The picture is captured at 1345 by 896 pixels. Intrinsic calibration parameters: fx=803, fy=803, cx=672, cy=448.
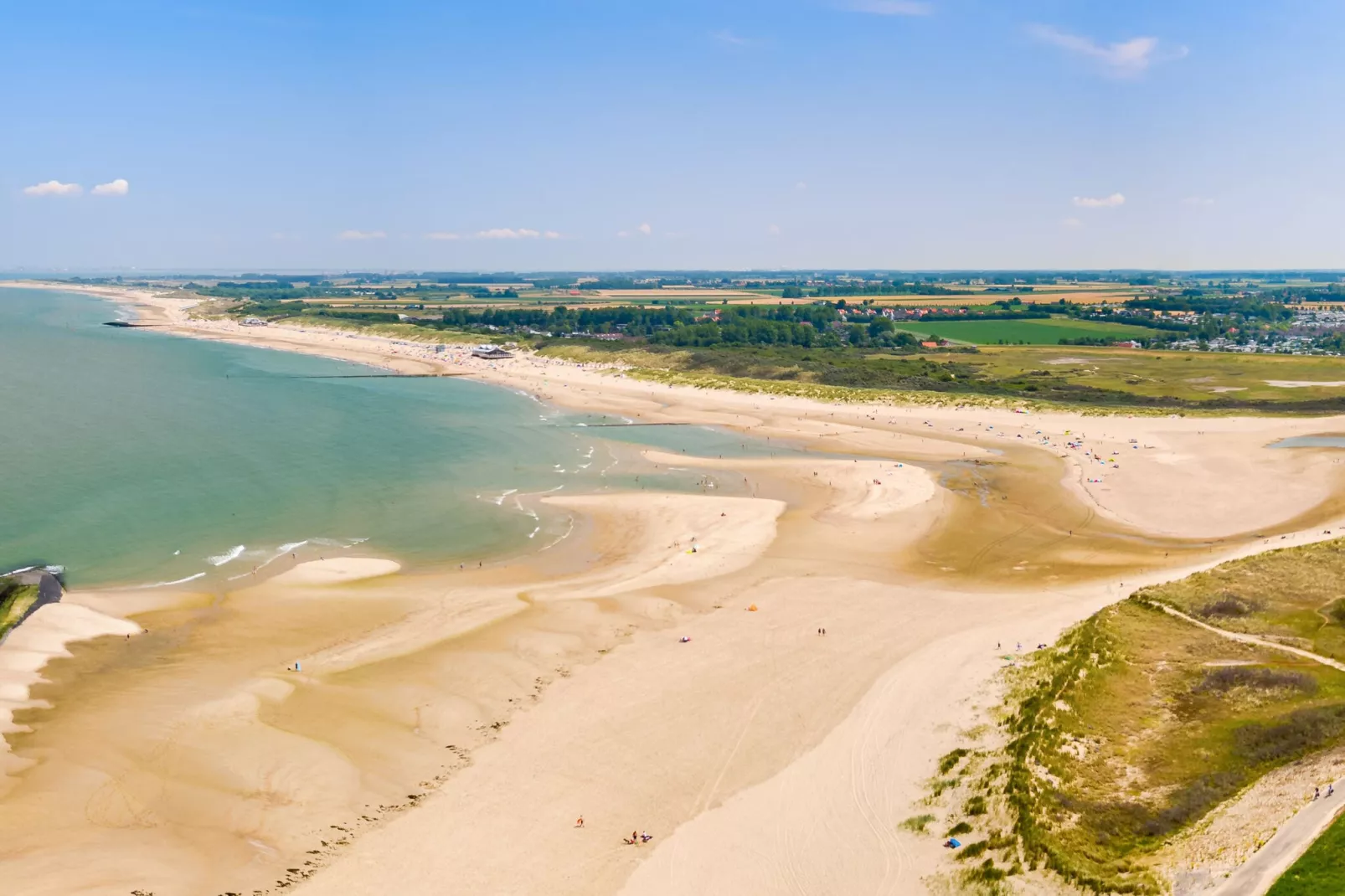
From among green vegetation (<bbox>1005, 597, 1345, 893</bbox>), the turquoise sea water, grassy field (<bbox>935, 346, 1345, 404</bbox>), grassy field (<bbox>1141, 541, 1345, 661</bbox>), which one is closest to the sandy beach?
green vegetation (<bbox>1005, 597, 1345, 893</bbox>)

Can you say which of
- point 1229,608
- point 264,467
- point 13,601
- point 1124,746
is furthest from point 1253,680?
point 264,467

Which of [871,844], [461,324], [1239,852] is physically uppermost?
[461,324]

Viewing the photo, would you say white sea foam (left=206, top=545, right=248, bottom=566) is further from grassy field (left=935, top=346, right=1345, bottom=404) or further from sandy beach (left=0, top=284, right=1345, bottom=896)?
grassy field (left=935, top=346, right=1345, bottom=404)

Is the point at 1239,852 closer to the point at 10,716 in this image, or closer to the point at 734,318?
the point at 10,716

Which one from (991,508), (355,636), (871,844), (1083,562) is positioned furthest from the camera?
(991,508)

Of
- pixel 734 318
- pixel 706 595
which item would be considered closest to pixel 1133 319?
pixel 734 318

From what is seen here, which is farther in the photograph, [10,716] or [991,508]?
[991,508]

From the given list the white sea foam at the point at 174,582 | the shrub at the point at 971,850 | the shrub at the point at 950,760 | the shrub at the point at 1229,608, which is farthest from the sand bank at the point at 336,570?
the shrub at the point at 1229,608
